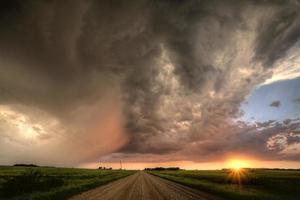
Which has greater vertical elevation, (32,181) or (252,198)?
(32,181)

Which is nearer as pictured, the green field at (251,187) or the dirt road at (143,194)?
the dirt road at (143,194)

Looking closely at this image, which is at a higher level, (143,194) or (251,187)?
(251,187)

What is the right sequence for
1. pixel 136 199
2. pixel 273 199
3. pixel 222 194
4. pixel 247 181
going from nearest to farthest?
pixel 136 199 → pixel 273 199 → pixel 222 194 → pixel 247 181

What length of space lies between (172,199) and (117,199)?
464 centimetres

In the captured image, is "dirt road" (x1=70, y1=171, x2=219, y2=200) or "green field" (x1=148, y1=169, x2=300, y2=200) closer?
"dirt road" (x1=70, y1=171, x2=219, y2=200)

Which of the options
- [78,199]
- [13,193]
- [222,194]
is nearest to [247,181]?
[222,194]

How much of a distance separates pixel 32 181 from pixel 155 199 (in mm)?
15706

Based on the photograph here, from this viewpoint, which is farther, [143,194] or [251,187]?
[251,187]

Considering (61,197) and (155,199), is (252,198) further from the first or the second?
(61,197)

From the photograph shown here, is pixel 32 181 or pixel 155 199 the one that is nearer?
pixel 155 199

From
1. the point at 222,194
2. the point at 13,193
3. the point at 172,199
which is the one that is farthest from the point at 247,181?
the point at 13,193

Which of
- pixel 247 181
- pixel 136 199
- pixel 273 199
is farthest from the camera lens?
pixel 247 181

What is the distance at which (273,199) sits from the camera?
24.9 m

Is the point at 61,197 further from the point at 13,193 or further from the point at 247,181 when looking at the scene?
the point at 247,181
